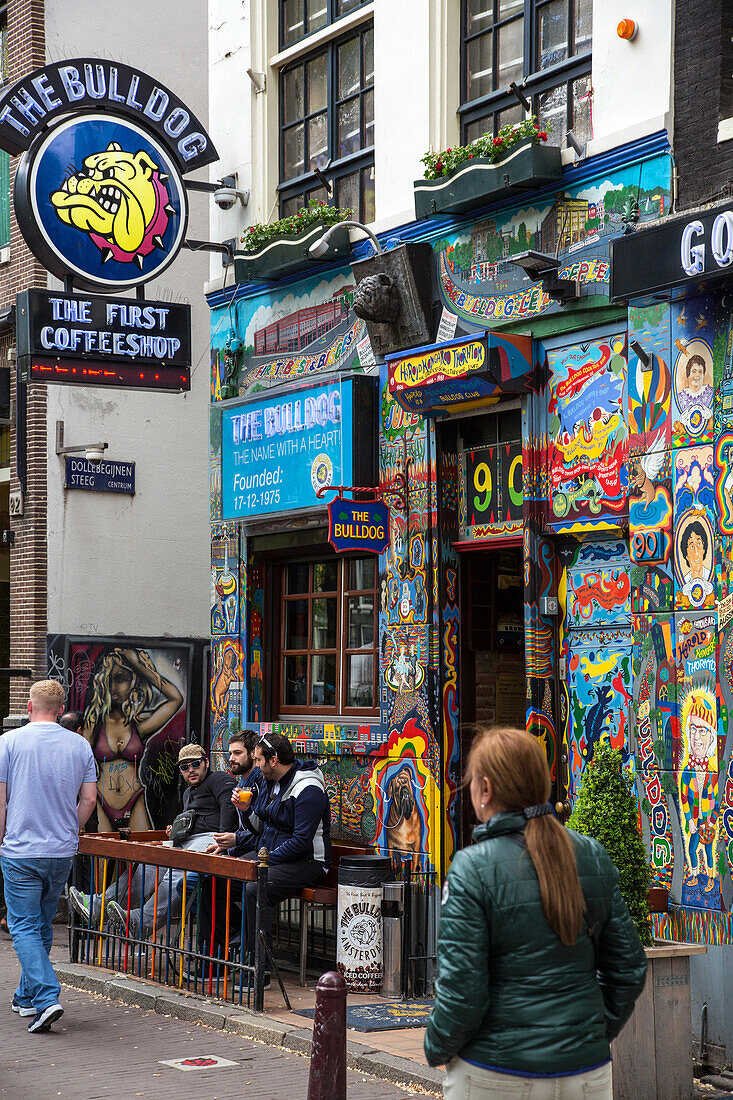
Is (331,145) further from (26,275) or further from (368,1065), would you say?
(368,1065)

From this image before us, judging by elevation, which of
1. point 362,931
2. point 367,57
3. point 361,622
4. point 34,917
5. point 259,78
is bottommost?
point 362,931

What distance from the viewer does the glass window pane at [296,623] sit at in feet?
38.9

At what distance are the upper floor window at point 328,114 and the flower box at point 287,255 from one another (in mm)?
379

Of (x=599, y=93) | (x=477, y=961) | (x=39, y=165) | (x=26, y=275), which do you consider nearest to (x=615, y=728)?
(x=599, y=93)

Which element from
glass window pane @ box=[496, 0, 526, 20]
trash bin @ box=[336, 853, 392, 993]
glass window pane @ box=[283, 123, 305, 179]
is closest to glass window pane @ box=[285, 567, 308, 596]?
glass window pane @ box=[283, 123, 305, 179]

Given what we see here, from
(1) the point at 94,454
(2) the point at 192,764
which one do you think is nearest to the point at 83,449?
(1) the point at 94,454

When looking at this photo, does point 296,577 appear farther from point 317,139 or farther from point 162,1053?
point 162,1053

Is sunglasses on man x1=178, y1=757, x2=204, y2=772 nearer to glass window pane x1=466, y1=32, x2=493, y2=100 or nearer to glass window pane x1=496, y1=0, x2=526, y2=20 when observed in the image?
glass window pane x1=466, y1=32, x2=493, y2=100

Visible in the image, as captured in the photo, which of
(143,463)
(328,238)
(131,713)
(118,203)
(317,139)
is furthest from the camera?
(143,463)

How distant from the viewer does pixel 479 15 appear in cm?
1005

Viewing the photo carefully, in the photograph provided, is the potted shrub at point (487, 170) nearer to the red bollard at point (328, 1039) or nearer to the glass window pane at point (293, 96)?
the glass window pane at point (293, 96)

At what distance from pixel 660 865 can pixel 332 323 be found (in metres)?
5.23

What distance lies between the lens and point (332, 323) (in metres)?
11.2

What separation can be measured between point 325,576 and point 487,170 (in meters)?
3.78
